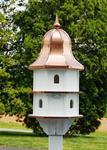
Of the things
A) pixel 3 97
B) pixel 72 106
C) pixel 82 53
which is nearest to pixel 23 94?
pixel 3 97

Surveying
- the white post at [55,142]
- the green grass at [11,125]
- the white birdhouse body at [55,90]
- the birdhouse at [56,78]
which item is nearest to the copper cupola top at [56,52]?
the birdhouse at [56,78]

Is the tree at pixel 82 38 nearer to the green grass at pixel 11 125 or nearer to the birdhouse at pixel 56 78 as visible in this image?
the green grass at pixel 11 125

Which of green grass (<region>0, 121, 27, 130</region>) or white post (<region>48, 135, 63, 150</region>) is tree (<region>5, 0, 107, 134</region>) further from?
white post (<region>48, 135, 63, 150</region>)

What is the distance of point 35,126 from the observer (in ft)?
107

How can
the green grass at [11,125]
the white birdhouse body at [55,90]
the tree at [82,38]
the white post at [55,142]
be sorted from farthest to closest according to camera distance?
the green grass at [11,125] < the tree at [82,38] < the white birdhouse body at [55,90] < the white post at [55,142]

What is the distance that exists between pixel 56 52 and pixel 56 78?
0.51 m

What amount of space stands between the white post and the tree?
2188 cm

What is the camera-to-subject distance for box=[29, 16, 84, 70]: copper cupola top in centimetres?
874

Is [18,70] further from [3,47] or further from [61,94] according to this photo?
[61,94]

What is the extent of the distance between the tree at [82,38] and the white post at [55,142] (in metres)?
21.9

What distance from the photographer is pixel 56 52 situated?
8.73 m

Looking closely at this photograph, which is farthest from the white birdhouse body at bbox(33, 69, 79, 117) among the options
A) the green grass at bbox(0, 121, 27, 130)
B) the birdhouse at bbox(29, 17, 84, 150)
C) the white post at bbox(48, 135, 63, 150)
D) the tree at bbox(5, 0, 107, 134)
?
the green grass at bbox(0, 121, 27, 130)

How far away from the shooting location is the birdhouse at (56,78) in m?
8.77

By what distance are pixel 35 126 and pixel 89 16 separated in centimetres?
643
